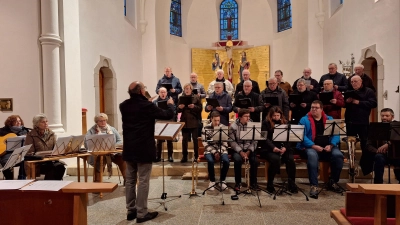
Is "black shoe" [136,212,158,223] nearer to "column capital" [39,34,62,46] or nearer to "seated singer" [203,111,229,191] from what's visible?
"seated singer" [203,111,229,191]

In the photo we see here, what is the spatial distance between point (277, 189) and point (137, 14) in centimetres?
978

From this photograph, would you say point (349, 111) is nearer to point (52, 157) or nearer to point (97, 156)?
point (97, 156)

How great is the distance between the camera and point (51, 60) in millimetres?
6980

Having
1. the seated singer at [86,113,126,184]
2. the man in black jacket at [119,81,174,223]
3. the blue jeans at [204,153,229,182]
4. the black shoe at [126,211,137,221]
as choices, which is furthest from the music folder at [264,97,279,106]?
the black shoe at [126,211,137,221]

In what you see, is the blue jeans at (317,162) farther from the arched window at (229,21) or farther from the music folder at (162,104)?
the arched window at (229,21)

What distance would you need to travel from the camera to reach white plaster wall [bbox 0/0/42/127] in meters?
6.79

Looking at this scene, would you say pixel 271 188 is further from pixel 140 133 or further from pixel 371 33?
pixel 371 33

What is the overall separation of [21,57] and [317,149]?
20.0 ft

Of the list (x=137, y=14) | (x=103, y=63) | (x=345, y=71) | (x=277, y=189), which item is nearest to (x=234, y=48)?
(x=137, y=14)

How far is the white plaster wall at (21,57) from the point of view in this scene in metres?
6.79

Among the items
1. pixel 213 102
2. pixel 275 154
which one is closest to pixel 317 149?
pixel 275 154

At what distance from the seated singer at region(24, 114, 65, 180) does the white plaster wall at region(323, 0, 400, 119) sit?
7302 millimetres

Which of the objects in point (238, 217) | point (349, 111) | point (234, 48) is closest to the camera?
point (238, 217)

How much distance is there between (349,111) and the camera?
20.9 feet
